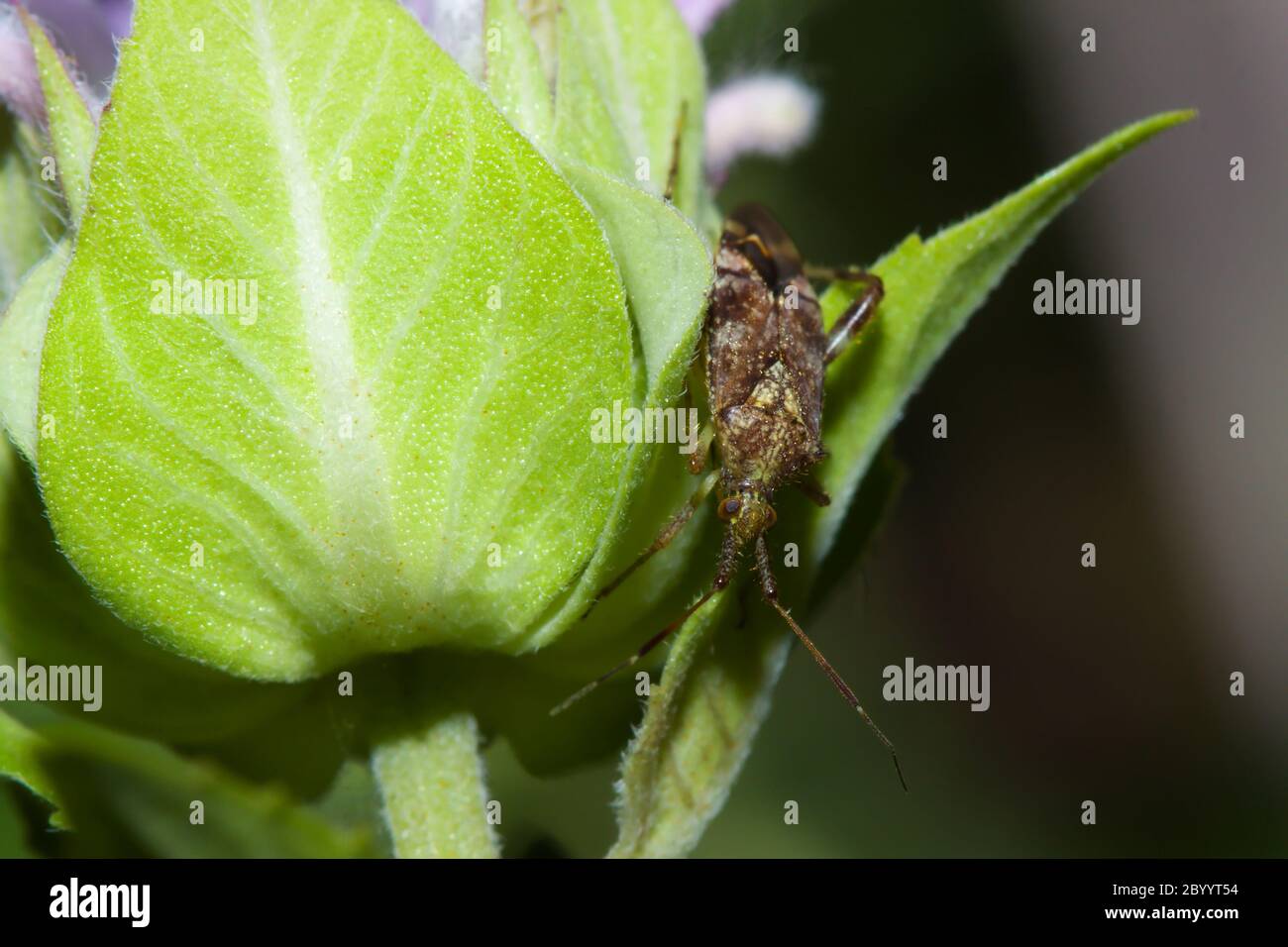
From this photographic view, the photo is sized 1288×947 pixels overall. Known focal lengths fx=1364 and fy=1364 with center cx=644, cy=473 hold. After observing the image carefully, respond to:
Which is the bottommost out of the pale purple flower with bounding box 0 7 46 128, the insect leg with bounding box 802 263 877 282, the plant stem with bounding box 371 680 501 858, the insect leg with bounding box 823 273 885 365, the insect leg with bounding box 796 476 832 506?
the plant stem with bounding box 371 680 501 858

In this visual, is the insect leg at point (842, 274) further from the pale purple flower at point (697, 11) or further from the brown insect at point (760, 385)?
the pale purple flower at point (697, 11)

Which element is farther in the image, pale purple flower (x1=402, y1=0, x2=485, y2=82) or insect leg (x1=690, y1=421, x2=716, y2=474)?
insect leg (x1=690, y1=421, x2=716, y2=474)

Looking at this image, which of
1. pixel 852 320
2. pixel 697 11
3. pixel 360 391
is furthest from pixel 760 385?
pixel 360 391

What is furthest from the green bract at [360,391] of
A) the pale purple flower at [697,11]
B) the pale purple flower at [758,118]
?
the pale purple flower at [758,118]

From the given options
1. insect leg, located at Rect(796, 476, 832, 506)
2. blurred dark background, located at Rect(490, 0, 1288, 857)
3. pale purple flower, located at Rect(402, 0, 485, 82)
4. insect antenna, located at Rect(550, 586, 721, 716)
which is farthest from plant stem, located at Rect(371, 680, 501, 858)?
blurred dark background, located at Rect(490, 0, 1288, 857)

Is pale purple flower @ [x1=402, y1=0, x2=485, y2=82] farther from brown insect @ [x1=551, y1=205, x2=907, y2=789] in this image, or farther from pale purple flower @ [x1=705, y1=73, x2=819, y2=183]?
pale purple flower @ [x1=705, y1=73, x2=819, y2=183]

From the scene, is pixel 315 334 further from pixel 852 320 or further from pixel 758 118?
pixel 758 118
